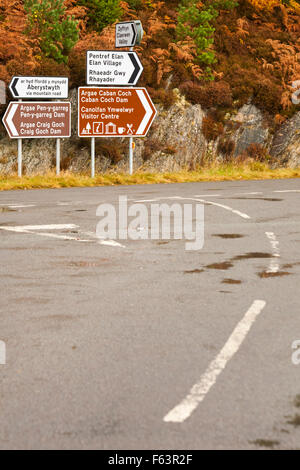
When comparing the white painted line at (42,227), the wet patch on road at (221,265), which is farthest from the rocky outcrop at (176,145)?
the wet patch on road at (221,265)

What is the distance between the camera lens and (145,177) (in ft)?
71.6

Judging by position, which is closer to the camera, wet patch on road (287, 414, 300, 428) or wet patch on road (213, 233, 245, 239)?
wet patch on road (287, 414, 300, 428)

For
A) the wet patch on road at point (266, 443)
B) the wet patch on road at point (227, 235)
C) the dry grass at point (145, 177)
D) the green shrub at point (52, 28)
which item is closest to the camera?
the wet patch on road at point (266, 443)

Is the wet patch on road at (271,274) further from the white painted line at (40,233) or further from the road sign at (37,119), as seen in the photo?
the road sign at (37,119)

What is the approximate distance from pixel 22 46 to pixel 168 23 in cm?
740

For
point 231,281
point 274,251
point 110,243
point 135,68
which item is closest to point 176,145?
point 135,68

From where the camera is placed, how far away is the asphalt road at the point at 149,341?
451 centimetres

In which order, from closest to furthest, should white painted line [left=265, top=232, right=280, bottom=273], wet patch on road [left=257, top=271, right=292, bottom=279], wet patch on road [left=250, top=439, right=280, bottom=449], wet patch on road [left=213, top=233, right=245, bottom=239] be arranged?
1. wet patch on road [left=250, top=439, right=280, bottom=449]
2. wet patch on road [left=257, top=271, right=292, bottom=279]
3. white painted line [left=265, top=232, right=280, bottom=273]
4. wet patch on road [left=213, top=233, right=245, bottom=239]

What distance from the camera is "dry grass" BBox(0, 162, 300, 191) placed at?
1998 centimetres

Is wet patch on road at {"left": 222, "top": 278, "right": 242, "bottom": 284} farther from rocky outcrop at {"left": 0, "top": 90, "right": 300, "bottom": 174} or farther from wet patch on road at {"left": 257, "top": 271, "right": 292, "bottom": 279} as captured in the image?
rocky outcrop at {"left": 0, "top": 90, "right": 300, "bottom": 174}

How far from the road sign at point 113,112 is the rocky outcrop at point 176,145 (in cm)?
231

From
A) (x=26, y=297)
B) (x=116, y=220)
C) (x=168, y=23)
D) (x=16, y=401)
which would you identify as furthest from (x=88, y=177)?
(x=16, y=401)

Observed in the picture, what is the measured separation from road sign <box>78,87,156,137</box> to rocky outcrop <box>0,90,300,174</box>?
2307 mm

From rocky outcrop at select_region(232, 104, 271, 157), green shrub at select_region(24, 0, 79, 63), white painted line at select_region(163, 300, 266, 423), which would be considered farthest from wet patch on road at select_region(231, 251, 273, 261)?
rocky outcrop at select_region(232, 104, 271, 157)
